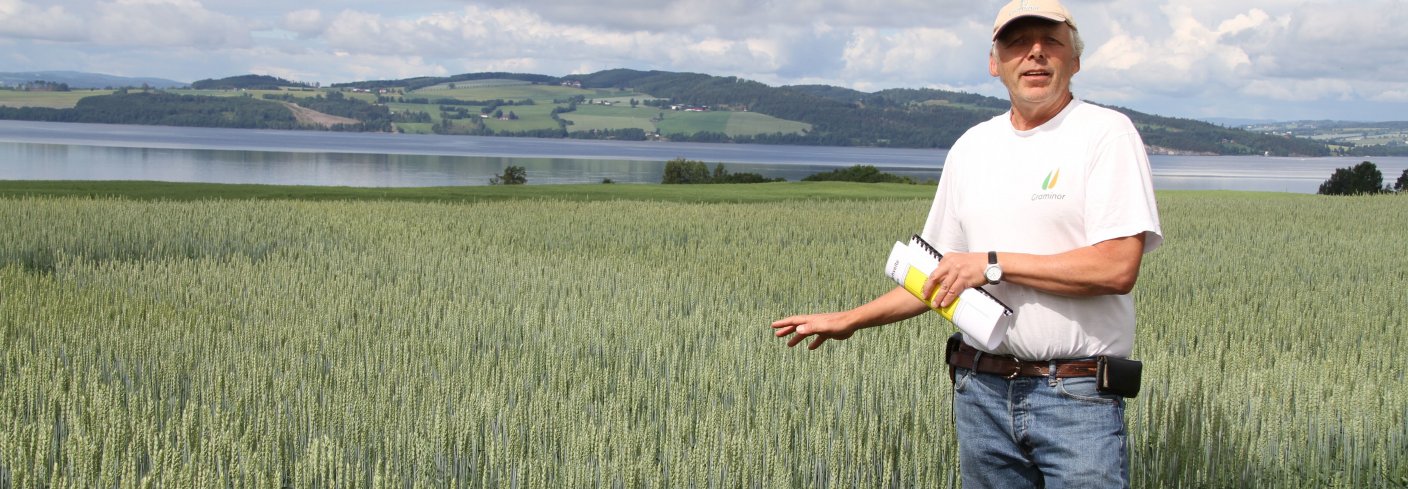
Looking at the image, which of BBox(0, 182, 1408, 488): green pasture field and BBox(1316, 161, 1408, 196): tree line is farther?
BBox(1316, 161, 1408, 196): tree line

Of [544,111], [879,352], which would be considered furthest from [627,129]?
[879,352]

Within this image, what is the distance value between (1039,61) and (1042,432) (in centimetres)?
91

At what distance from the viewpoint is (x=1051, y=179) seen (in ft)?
8.67

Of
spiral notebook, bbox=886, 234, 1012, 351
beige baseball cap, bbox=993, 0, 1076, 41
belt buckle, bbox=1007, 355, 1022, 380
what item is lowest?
belt buckle, bbox=1007, 355, 1022, 380

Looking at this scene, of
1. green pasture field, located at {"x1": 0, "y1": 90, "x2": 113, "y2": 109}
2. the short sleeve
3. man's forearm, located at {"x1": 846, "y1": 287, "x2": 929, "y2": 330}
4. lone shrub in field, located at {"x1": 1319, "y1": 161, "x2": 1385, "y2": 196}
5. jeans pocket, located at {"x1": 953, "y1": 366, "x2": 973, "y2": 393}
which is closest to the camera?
the short sleeve

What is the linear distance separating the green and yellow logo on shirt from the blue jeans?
0.47m

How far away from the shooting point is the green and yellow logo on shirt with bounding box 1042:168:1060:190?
104 inches

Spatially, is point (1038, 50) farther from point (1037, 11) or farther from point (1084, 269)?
point (1084, 269)

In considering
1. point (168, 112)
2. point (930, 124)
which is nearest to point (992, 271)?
point (930, 124)

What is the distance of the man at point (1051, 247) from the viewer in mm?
2582

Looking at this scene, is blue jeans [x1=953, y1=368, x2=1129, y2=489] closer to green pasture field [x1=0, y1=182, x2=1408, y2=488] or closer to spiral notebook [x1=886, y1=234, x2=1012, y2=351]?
spiral notebook [x1=886, y1=234, x2=1012, y2=351]

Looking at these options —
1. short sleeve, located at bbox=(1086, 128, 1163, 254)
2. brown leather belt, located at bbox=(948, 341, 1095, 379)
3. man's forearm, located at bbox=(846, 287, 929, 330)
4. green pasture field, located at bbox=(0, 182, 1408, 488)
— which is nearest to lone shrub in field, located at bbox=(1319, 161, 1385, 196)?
green pasture field, located at bbox=(0, 182, 1408, 488)

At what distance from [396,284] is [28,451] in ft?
20.7

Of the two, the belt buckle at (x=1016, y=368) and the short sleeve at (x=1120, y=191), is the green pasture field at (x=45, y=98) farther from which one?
the short sleeve at (x=1120, y=191)
